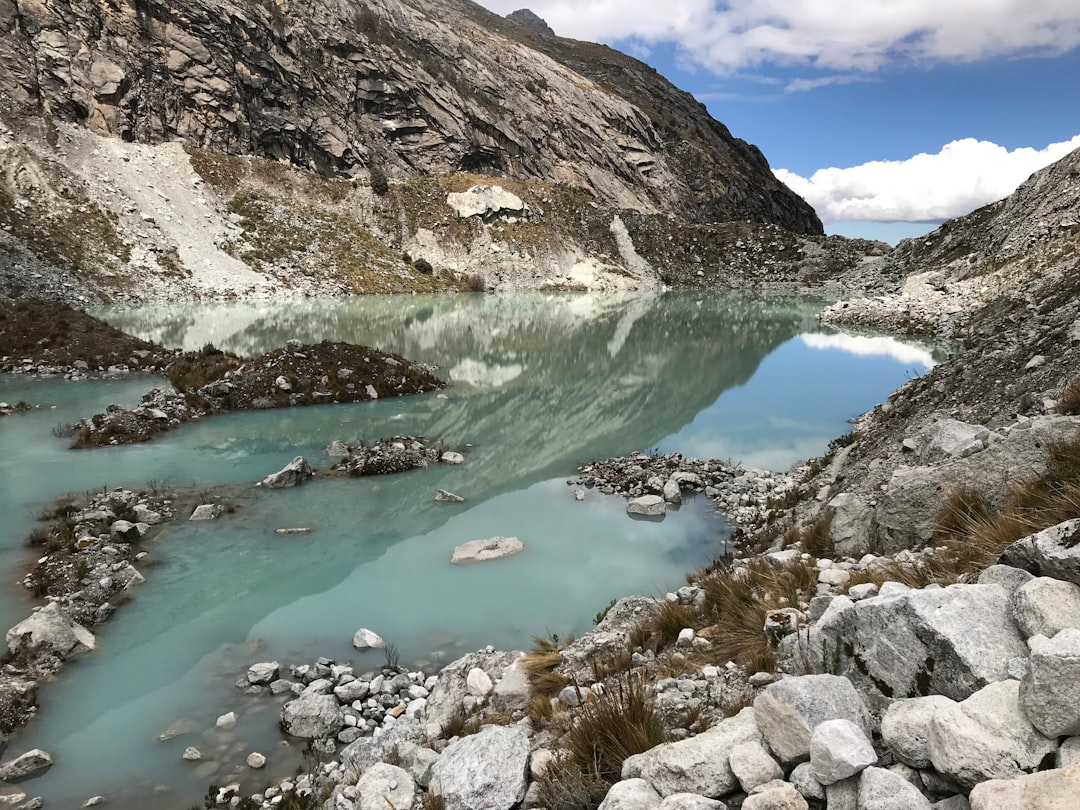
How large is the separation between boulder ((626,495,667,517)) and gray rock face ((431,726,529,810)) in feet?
36.3

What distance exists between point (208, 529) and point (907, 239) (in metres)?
104

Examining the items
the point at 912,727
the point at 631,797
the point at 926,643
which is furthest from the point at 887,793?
the point at 631,797

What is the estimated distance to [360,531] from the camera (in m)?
15.3

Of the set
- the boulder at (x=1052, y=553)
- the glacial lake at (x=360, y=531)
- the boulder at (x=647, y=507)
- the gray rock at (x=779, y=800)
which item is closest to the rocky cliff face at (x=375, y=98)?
the glacial lake at (x=360, y=531)

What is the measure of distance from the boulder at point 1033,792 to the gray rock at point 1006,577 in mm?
1882

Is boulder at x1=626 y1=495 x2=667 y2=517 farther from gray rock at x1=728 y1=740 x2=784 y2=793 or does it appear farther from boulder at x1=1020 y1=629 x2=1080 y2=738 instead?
boulder at x1=1020 y1=629 x2=1080 y2=738

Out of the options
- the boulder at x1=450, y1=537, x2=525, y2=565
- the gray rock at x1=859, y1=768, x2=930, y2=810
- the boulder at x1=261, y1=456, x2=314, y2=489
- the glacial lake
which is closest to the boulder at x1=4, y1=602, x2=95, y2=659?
the glacial lake

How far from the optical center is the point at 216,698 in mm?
9234

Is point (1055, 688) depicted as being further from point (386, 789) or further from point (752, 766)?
point (386, 789)

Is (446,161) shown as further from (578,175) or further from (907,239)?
(907,239)

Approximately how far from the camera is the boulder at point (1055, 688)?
9.70 ft

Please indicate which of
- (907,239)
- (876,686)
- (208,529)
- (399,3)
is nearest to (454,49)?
(399,3)

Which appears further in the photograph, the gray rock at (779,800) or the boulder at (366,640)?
the boulder at (366,640)

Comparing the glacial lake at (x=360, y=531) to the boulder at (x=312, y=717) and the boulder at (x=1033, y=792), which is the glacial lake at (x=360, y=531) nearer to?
the boulder at (x=312, y=717)
